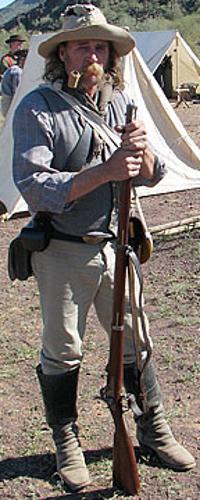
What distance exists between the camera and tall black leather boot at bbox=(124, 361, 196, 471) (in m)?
3.33

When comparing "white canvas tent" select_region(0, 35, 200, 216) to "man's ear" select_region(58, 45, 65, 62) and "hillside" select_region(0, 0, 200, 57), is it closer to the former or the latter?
"man's ear" select_region(58, 45, 65, 62)

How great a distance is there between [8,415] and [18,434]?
0.24m

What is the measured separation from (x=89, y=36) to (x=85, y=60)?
3.2 inches

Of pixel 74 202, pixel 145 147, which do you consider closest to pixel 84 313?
pixel 74 202

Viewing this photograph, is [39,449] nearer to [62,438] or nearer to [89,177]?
[62,438]

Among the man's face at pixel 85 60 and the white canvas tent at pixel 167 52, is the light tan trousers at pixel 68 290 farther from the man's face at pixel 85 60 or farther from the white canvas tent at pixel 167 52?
the white canvas tent at pixel 167 52

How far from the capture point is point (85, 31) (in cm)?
290

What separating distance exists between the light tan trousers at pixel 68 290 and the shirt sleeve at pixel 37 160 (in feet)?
0.73

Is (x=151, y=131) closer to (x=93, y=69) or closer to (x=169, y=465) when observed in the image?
(x=169, y=465)

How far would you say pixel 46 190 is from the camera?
2.79 metres

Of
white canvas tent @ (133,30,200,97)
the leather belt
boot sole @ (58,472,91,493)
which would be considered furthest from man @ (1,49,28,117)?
boot sole @ (58,472,91,493)

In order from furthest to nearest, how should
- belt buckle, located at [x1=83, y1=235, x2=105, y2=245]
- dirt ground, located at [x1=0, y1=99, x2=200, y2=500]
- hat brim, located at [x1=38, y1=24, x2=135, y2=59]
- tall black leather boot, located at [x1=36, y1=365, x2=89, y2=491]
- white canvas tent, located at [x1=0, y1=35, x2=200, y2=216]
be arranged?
white canvas tent, located at [x1=0, y1=35, x2=200, y2=216], dirt ground, located at [x1=0, y1=99, x2=200, y2=500], tall black leather boot, located at [x1=36, y1=365, x2=89, y2=491], belt buckle, located at [x1=83, y1=235, x2=105, y2=245], hat brim, located at [x1=38, y1=24, x2=135, y2=59]

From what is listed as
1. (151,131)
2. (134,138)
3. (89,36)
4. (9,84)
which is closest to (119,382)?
(134,138)

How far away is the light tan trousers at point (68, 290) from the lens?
3.05 m
